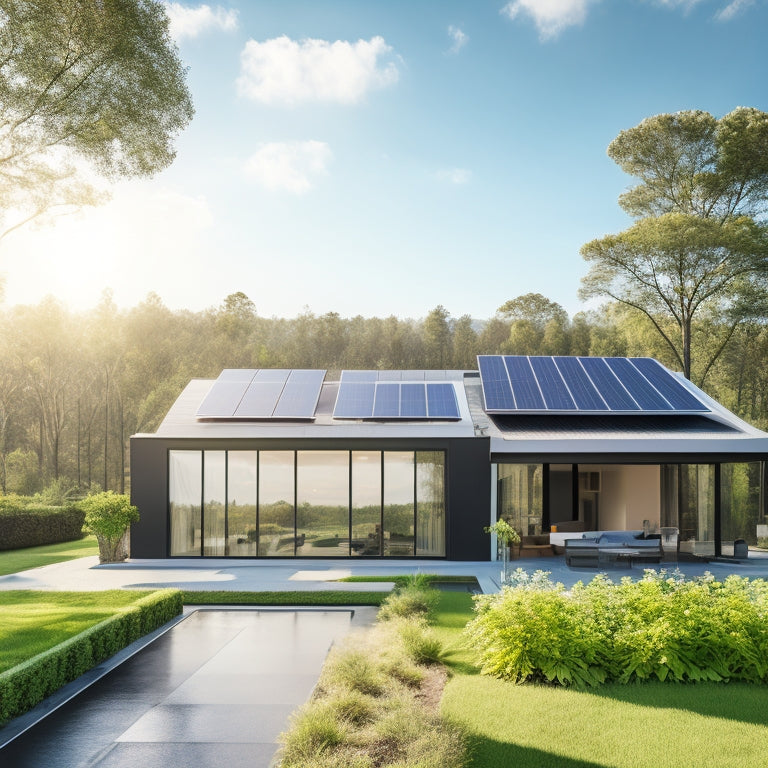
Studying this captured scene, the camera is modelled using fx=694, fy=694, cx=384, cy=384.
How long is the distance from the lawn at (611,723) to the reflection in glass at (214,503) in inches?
398

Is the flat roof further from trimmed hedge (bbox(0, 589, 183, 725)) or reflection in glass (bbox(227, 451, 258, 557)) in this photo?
trimmed hedge (bbox(0, 589, 183, 725))

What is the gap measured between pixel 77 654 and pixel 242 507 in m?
8.88

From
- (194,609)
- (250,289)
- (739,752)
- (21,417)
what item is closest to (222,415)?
(194,609)

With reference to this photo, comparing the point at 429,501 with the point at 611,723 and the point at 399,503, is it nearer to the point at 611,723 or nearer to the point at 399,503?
the point at 399,503

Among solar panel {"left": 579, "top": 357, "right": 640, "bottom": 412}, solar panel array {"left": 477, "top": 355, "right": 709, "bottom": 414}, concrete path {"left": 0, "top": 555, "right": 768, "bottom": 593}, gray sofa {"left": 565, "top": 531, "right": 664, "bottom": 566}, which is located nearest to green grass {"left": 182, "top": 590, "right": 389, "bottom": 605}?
concrete path {"left": 0, "top": 555, "right": 768, "bottom": 593}

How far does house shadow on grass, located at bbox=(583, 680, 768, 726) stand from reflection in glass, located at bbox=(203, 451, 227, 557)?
1133 centimetres

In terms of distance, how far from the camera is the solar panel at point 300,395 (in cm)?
1709

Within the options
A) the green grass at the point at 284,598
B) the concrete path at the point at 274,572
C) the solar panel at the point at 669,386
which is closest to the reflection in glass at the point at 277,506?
the concrete path at the point at 274,572

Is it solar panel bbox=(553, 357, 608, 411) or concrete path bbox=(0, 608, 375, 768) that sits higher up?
solar panel bbox=(553, 357, 608, 411)

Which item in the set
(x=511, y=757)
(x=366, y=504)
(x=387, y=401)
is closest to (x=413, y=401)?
(x=387, y=401)

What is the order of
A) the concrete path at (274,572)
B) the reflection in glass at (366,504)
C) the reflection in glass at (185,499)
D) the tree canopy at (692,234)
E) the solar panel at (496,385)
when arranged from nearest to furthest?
the concrete path at (274,572) < the reflection in glass at (366,504) < the reflection in glass at (185,499) < the solar panel at (496,385) < the tree canopy at (692,234)

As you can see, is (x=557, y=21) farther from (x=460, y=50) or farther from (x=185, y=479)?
(x=185, y=479)

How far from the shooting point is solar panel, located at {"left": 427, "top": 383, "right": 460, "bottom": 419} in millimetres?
16938

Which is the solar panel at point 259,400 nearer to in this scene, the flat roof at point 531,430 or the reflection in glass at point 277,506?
the flat roof at point 531,430
